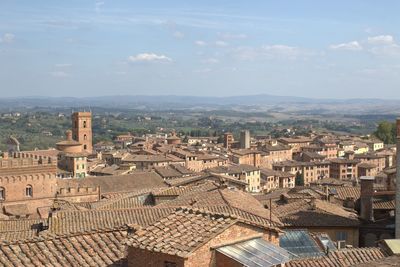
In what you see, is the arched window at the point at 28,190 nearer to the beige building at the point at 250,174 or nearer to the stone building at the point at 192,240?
the stone building at the point at 192,240

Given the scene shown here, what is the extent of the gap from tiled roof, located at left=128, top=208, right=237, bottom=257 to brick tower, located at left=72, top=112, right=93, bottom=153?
96.8 meters

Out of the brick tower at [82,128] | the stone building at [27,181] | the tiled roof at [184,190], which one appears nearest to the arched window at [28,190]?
the stone building at [27,181]

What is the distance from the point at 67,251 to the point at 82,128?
97787mm

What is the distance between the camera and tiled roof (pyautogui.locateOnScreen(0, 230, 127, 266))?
354 inches

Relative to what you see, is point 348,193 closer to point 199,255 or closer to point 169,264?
point 199,255

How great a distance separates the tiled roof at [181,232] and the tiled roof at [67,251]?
0.74 meters

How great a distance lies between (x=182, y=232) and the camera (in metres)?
8.69

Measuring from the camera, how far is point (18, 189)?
40656 millimetres

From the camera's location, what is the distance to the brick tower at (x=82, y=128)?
10456 cm

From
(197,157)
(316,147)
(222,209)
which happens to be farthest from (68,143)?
(222,209)

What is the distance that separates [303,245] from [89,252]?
838 centimetres

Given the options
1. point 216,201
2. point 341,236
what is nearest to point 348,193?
point 341,236

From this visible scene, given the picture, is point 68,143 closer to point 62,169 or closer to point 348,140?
point 62,169

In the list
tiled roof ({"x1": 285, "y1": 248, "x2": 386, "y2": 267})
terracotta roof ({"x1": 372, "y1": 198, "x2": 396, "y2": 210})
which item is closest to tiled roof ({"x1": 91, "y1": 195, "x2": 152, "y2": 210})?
terracotta roof ({"x1": 372, "y1": 198, "x2": 396, "y2": 210})
